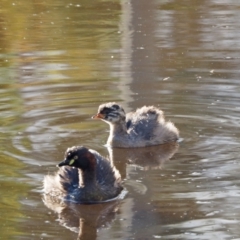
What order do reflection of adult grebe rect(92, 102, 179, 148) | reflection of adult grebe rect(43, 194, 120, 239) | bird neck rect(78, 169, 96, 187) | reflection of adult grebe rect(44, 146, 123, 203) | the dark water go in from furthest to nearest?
reflection of adult grebe rect(92, 102, 179, 148)
bird neck rect(78, 169, 96, 187)
reflection of adult grebe rect(44, 146, 123, 203)
the dark water
reflection of adult grebe rect(43, 194, 120, 239)

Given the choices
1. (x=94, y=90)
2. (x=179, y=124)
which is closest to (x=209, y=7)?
(x=94, y=90)

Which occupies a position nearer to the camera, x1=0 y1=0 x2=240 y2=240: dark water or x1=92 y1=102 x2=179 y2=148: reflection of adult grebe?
x1=0 y1=0 x2=240 y2=240: dark water

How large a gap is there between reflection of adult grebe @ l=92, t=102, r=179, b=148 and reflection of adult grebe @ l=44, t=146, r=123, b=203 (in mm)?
1783

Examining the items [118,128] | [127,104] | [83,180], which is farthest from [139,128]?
[83,180]

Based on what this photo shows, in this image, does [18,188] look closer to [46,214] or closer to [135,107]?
[46,214]

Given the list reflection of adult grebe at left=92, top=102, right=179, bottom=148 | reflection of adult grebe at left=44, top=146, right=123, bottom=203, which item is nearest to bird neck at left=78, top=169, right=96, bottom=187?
reflection of adult grebe at left=44, top=146, right=123, bottom=203

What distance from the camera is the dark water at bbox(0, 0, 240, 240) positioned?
777 cm

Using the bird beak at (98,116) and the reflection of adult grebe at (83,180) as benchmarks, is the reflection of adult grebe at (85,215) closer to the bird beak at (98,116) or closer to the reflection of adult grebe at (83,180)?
the reflection of adult grebe at (83,180)

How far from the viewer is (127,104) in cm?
1202

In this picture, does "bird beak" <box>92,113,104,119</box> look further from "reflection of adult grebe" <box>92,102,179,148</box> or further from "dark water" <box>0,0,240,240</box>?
"dark water" <box>0,0,240,240</box>

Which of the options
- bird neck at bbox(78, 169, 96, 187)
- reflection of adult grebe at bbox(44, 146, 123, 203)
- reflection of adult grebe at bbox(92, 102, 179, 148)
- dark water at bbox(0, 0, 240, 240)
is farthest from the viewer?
reflection of adult grebe at bbox(92, 102, 179, 148)

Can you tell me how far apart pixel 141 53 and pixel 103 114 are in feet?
15.4

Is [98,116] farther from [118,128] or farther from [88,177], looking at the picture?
[88,177]

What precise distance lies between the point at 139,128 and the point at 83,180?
246 centimetres
